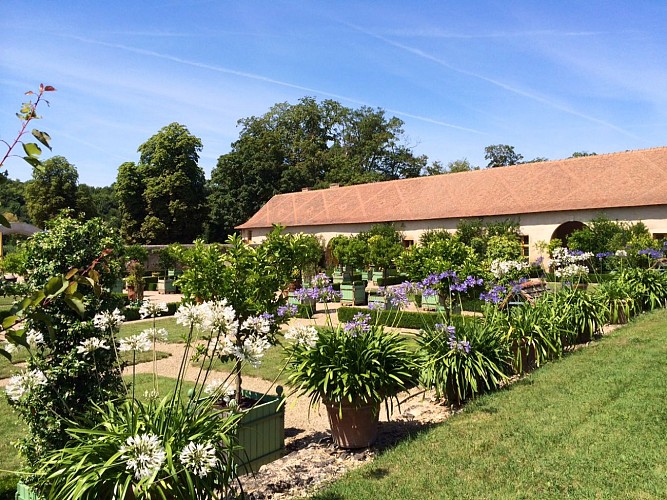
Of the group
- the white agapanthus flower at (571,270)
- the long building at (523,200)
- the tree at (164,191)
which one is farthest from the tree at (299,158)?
the white agapanthus flower at (571,270)

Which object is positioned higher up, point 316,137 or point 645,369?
point 316,137

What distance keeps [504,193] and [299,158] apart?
2630cm

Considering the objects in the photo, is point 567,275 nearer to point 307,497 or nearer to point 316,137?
A: point 307,497

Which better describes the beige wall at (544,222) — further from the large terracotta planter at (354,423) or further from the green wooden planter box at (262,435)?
the green wooden planter box at (262,435)

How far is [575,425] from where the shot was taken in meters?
5.14

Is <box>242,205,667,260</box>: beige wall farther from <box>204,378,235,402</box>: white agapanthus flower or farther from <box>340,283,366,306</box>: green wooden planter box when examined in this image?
<box>204,378,235,402</box>: white agapanthus flower

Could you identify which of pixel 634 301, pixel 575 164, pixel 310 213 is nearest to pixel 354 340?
pixel 634 301

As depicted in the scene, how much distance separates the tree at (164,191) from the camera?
4109 centimetres

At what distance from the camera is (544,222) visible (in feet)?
82.7

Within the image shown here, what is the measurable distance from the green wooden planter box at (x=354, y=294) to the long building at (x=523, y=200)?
426cm

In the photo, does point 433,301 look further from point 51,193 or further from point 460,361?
point 51,193

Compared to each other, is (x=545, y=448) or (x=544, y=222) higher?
(x=544, y=222)

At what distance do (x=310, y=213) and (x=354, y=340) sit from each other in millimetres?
30439

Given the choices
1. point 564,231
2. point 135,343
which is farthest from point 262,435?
point 564,231
